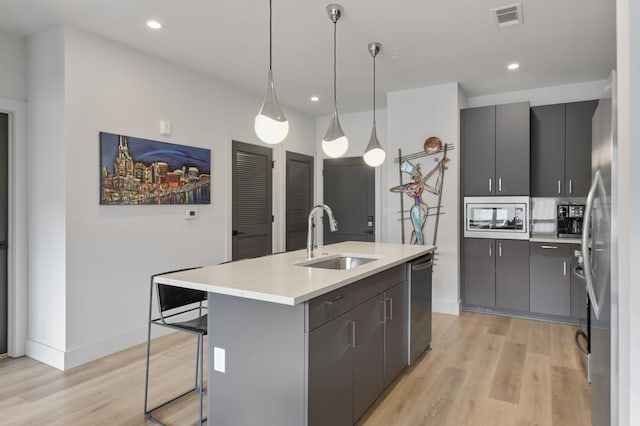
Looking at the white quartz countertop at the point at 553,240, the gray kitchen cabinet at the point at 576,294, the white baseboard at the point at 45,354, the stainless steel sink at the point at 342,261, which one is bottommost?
the white baseboard at the point at 45,354

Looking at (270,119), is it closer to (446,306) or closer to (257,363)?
(257,363)

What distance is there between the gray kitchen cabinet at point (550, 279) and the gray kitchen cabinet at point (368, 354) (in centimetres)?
267

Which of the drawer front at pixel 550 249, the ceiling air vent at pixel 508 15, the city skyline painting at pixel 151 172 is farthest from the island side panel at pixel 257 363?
the drawer front at pixel 550 249

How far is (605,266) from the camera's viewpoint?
→ 1.54 metres

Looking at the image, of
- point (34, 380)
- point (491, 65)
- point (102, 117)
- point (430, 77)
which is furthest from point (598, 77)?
point (34, 380)

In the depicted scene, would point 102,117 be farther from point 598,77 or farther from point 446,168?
point 598,77

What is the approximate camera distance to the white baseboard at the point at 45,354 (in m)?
3.05

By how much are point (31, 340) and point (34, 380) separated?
1.92 ft

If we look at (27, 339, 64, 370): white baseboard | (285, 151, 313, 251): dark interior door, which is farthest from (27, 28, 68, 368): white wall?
(285, 151, 313, 251): dark interior door

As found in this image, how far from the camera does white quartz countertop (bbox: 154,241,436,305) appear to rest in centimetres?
172

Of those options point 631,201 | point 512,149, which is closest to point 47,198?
point 631,201

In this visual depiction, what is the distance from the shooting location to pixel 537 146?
4473mm

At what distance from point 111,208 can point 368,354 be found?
8.12 feet

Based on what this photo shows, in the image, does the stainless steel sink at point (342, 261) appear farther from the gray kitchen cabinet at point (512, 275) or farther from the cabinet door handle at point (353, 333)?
the gray kitchen cabinet at point (512, 275)
